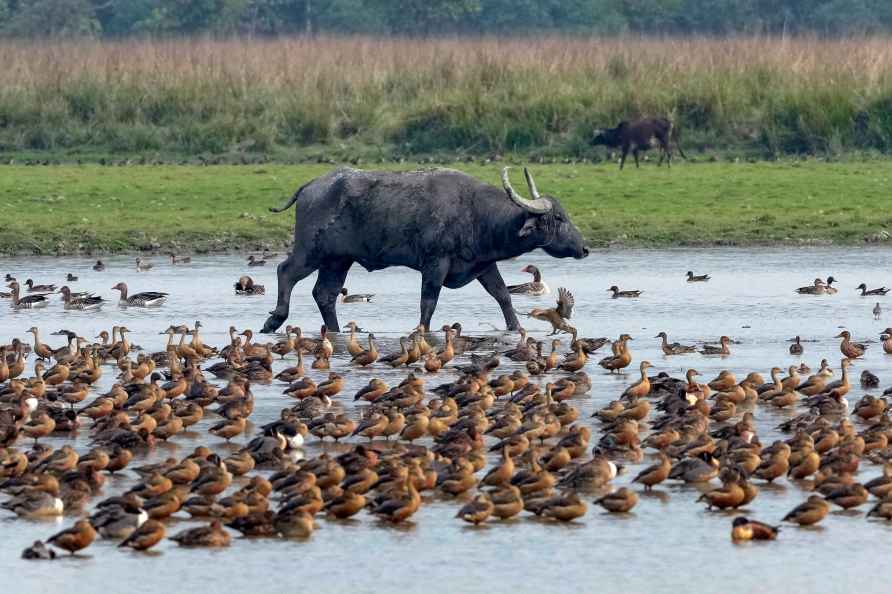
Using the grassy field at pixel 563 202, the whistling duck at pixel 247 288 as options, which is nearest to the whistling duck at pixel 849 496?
the whistling duck at pixel 247 288

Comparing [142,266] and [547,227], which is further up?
[547,227]

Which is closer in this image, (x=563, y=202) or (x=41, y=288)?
(x=41, y=288)

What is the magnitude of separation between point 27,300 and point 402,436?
33.8ft

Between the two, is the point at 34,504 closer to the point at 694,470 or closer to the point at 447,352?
the point at 694,470

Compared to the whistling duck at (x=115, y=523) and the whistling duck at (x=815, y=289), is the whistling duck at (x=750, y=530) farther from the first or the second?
the whistling duck at (x=815, y=289)

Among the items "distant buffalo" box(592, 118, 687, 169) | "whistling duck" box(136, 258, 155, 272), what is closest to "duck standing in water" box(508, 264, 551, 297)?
"whistling duck" box(136, 258, 155, 272)

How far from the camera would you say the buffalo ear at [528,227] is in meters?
22.9

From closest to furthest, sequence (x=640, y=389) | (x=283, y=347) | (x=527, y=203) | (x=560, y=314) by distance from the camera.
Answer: (x=640, y=389) < (x=283, y=347) < (x=560, y=314) < (x=527, y=203)

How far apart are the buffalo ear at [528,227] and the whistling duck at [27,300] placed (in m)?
6.27

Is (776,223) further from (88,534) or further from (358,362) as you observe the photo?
(88,534)

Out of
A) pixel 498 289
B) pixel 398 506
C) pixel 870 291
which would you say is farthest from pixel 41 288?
pixel 398 506

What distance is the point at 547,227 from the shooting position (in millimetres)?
23250

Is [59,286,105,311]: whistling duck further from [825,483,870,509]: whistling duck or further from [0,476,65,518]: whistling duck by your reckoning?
[825,483,870,509]: whistling duck

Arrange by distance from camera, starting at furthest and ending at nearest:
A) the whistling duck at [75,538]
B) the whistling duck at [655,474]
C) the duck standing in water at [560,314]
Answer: the duck standing in water at [560,314]
the whistling duck at [655,474]
the whistling duck at [75,538]
